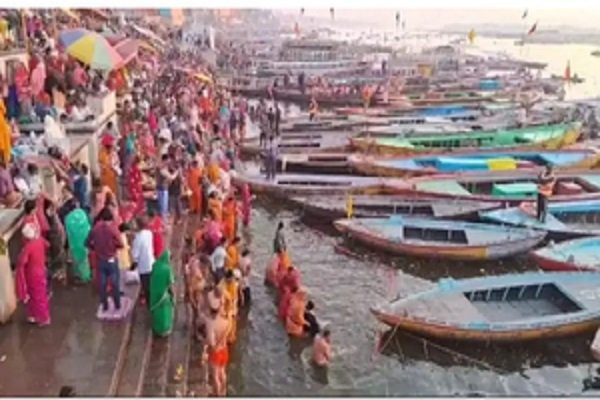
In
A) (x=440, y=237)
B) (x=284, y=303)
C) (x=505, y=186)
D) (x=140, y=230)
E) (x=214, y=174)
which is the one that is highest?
(x=140, y=230)

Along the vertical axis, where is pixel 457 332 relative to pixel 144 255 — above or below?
below

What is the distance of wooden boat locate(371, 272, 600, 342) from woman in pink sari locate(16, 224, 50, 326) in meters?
5.15

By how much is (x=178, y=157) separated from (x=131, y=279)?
18.9ft

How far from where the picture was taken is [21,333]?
8.37 m

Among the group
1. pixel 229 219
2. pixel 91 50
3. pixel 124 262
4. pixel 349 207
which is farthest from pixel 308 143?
pixel 124 262

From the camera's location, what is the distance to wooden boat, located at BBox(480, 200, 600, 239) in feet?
51.8

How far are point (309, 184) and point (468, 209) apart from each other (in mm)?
4715

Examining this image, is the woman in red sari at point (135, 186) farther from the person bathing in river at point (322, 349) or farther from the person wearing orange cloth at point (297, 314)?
the person bathing in river at point (322, 349)

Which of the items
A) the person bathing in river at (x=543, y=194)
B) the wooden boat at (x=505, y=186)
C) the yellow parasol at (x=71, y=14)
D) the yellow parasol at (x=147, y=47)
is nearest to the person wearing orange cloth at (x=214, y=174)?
the wooden boat at (x=505, y=186)

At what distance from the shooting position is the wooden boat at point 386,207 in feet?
56.9

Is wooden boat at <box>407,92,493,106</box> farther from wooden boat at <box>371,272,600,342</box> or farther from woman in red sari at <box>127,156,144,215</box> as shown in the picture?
woman in red sari at <box>127,156,144,215</box>

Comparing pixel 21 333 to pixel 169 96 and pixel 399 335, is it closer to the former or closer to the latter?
pixel 399 335

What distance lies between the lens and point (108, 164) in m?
13.7

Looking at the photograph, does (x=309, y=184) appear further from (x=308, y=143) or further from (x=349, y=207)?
(x=308, y=143)
